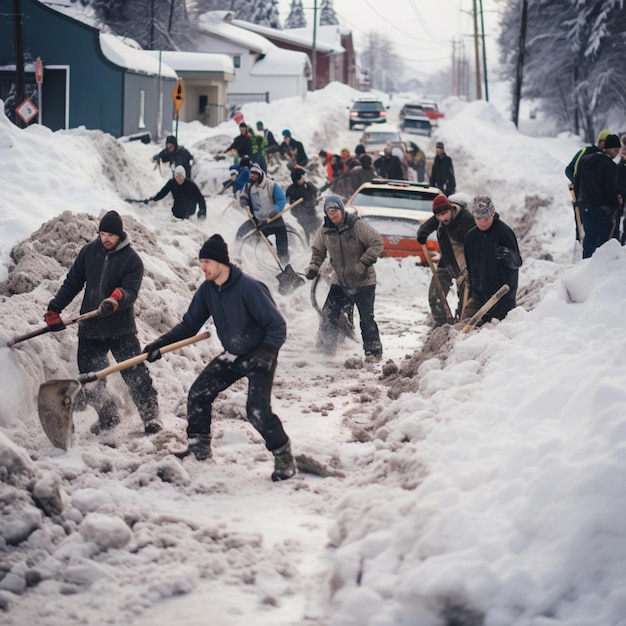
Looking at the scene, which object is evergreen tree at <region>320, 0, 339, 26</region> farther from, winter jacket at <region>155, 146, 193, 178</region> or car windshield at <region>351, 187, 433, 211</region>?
car windshield at <region>351, 187, 433, 211</region>

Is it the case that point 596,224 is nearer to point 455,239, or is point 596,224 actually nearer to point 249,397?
point 455,239

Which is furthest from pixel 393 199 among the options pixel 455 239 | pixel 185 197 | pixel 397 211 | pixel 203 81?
pixel 203 81

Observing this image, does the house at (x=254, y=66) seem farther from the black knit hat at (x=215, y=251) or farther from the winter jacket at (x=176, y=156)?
the black knit hat at (x=215, y=251)

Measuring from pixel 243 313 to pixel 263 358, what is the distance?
13.4 inches

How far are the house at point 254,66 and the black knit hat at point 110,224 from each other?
158ft

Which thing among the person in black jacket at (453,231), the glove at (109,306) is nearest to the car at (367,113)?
the person in black jacket at (453,231)

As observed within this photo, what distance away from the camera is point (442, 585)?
14.7ft

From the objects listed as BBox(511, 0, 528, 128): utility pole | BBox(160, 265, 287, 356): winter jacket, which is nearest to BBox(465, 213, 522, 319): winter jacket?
BBox(160, 265, 287, 356): winter jacket

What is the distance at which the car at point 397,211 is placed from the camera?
1469 centimetres

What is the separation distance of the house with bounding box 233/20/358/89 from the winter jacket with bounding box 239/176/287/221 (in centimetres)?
4844

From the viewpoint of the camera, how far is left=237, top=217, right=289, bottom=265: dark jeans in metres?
14.6

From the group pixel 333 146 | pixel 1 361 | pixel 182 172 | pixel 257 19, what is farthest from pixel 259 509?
Result: pixel 257 19

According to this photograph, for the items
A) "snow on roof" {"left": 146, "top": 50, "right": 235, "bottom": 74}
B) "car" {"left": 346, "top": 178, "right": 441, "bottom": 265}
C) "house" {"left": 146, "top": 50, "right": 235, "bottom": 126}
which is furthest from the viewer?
"house" {"left": 146, "top": 50, "right": 235, "bottom": 126}

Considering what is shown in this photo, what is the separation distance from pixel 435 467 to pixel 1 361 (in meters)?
3.67
